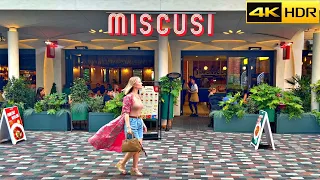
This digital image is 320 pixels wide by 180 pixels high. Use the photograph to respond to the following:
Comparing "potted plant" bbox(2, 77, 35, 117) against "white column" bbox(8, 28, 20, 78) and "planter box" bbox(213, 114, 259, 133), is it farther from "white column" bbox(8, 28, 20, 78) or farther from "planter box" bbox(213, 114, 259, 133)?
"planter box" bbox(213, 114, 259, 133)

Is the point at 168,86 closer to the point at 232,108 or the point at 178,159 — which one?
the point at 232,108

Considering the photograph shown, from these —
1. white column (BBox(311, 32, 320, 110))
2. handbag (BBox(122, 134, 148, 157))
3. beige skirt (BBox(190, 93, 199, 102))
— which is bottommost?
handbag (BBox(122, 134, 148, 157))

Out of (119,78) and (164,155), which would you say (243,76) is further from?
(164,155)

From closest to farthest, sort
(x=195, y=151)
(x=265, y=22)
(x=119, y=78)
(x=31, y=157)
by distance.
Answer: (x=31, y=157) → (x=195, y=151) → (x=265, y=22) → (x=119, y=78)

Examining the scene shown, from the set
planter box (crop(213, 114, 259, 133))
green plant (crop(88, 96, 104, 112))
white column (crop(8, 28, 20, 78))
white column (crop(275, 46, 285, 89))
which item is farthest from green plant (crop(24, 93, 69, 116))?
white column (crop(275, 46, 285, 89))

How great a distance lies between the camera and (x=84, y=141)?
836 cm

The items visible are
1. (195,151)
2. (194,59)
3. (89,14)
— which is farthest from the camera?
(194,59)

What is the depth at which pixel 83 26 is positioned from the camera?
1156 cm

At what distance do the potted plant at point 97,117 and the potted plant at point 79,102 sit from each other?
7.2 inches

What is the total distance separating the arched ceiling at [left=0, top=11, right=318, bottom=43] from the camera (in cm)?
985

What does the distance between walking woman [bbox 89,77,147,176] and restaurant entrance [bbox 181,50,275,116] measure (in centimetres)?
855

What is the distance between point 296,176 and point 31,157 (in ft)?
16.0

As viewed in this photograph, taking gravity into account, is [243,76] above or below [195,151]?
above

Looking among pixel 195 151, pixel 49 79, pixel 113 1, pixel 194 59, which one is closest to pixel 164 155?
pixel 195 151
